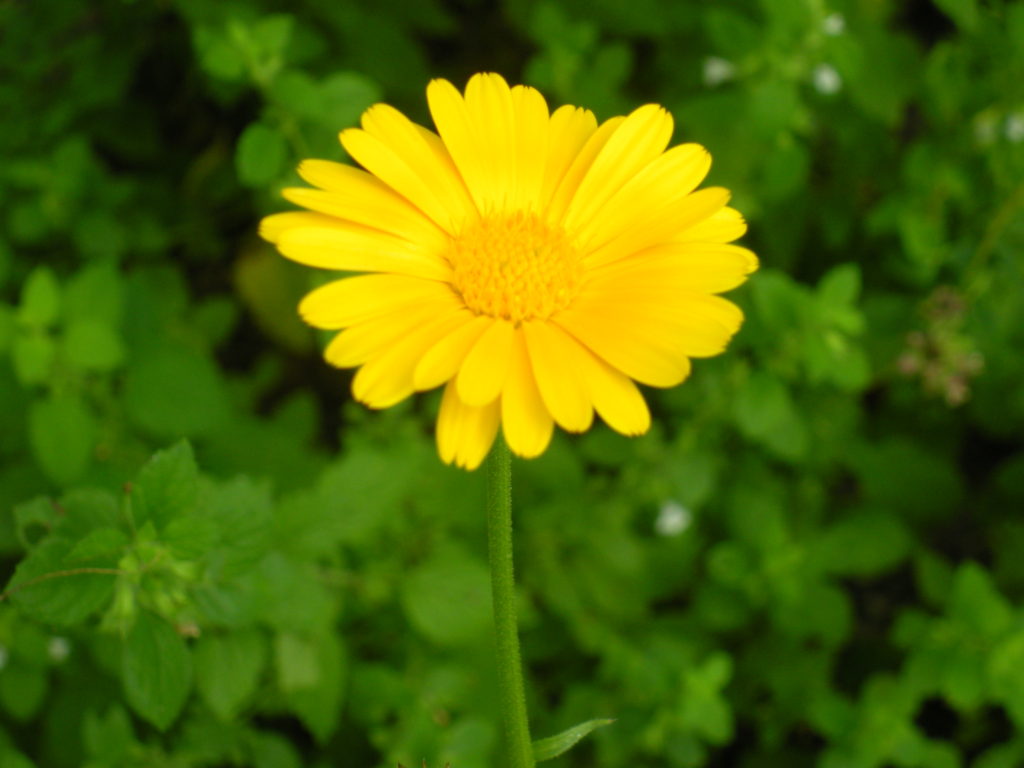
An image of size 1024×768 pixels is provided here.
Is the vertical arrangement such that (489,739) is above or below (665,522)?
below

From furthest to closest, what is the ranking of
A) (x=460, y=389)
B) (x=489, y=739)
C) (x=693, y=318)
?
(x=489, y=739), (x=693, y=318), (x=460, y=389)

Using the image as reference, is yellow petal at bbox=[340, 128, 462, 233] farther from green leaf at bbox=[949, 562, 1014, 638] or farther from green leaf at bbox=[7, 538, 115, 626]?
green leaf at bbox=[949, 562, 1014, 638]

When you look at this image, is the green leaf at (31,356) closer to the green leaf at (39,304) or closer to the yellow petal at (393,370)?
the green leaf at (39,304)

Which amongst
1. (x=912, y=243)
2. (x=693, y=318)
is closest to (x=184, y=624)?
(x=693, y=318)

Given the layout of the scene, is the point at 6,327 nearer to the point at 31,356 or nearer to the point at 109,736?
the point at 31,356

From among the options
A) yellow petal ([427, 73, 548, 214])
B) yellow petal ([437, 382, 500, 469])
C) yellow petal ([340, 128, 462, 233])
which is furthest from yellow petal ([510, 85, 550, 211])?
yellow petal ([437, 382, 500, 469])

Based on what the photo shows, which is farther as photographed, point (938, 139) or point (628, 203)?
point (938, 139)

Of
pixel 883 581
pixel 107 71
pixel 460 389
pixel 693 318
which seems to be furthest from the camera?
pixel 883 581

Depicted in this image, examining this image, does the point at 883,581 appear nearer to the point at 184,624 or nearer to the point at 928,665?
the point at 928,665
